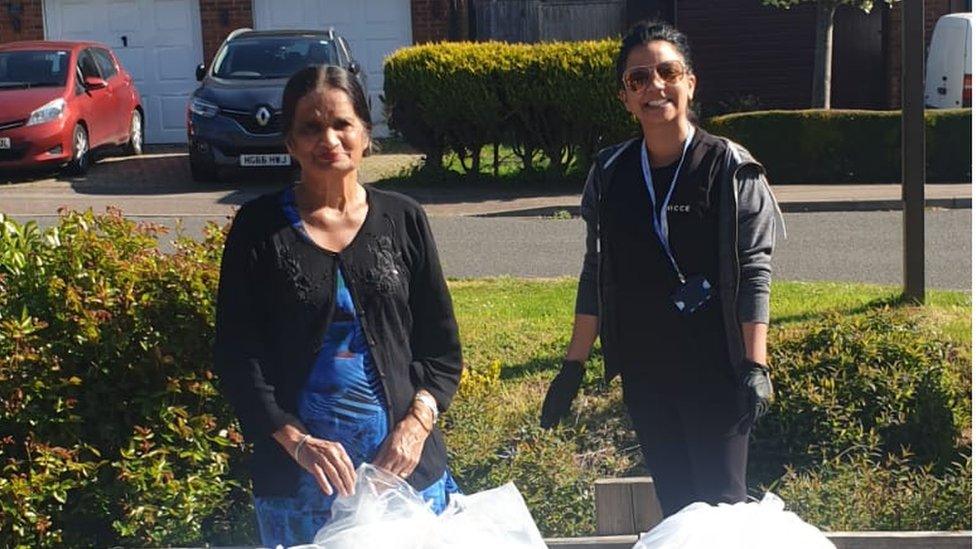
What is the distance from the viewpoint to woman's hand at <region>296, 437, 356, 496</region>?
330 cm

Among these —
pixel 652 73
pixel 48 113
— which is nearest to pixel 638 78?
pixel 652 73

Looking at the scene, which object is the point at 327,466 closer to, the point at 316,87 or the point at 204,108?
the point at 316,87

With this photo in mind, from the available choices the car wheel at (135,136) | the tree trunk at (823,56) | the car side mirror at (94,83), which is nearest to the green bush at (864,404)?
the car side mirror at (94,83)

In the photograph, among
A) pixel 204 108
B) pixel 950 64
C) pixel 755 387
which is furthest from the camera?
pixel 950 64

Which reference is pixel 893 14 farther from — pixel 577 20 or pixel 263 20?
pixel 263 20

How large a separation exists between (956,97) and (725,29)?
5.00 m

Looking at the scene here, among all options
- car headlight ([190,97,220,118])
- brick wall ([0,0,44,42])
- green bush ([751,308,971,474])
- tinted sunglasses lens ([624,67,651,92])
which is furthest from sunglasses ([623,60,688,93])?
brick wall ([0,0,44,42])

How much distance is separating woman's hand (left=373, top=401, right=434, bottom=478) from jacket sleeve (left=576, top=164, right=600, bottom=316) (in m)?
0.71

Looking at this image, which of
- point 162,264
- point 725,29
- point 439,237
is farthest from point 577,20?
point 162,264

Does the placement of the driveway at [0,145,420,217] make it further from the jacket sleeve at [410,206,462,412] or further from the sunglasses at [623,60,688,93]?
the jacket sleeve at [410,206,462,412]

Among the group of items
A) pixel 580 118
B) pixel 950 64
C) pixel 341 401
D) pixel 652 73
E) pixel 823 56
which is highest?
pixel 652 73

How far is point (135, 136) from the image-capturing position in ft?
65.0

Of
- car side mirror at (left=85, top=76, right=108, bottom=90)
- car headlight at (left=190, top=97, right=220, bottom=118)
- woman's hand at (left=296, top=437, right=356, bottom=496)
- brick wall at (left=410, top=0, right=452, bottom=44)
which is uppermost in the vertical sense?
brick wall at (left=410, top=0, right=452, bottom=44)

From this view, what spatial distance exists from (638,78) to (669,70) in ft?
0.26
